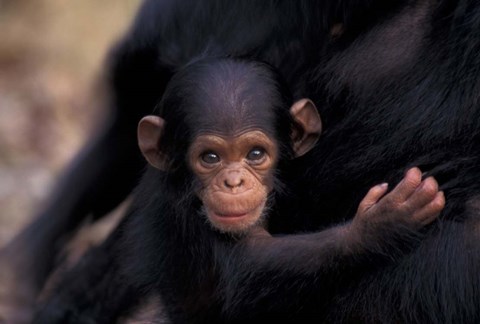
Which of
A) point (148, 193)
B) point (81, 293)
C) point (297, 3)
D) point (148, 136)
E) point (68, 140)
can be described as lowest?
point (68, 140)

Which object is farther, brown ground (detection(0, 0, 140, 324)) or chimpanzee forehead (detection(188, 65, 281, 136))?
brown ground (detection(0, 0, 140, 324))

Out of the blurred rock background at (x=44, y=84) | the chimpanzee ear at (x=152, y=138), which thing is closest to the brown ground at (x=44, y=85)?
the blurred rock background at (x=44, y=84)

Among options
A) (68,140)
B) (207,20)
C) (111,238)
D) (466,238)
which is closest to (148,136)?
(207,20)

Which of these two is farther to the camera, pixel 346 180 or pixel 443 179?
pixel 346 180

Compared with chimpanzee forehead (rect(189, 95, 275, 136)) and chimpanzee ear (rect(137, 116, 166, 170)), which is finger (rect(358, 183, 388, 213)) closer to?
chimpanzee forehead (rect(189, 95, 275, 136))

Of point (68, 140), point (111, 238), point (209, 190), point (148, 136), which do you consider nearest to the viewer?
point (209, 190)

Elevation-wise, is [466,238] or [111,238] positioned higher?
[466,238]

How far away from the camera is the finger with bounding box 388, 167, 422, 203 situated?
148 inches

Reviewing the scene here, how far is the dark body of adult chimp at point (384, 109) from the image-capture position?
393 centimetres

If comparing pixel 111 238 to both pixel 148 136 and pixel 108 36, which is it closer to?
pixel 148 136

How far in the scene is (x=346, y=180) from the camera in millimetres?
4270

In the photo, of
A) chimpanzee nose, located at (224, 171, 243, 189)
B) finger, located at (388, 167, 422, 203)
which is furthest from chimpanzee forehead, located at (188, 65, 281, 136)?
finger, located at (388, 167, 422, 203)

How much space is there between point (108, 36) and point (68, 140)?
3.69 ft

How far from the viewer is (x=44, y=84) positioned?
30.7 ft
